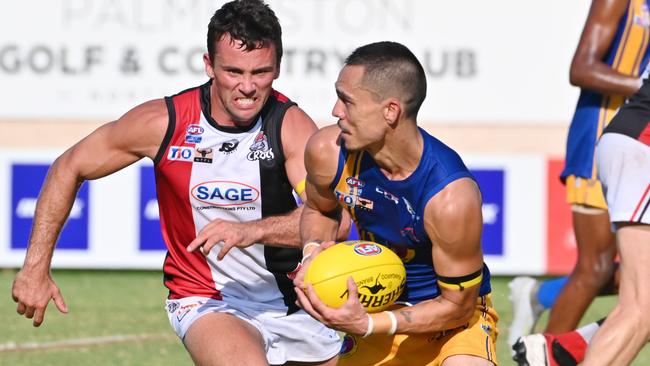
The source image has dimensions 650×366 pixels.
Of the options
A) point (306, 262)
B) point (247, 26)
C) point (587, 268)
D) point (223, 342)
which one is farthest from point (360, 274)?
point (587, 268)

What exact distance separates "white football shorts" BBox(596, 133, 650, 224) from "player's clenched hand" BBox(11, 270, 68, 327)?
8.43 ft

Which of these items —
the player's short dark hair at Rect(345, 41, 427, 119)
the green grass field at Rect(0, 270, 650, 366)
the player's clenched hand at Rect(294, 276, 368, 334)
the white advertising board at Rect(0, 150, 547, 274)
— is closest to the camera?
the player's clenched hand at Rect(294, 276, 368, 334)

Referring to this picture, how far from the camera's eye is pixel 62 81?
12.7 m

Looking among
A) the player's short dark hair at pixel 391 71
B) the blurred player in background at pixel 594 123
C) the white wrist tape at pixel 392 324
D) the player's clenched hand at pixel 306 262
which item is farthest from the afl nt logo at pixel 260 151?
the blurred player in background at pixel 594 123

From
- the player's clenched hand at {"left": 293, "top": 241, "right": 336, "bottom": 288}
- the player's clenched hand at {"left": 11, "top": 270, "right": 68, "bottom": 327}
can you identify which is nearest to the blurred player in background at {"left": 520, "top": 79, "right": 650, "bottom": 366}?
the player's clenched hand at {"left": 293, "top": 241, "right": 336, "bottom": 288}

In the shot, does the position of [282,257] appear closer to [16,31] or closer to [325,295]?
[325,295]

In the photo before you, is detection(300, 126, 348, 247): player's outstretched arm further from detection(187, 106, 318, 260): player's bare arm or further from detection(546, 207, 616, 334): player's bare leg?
detection(546, 207, 616, 334): player's bare leg

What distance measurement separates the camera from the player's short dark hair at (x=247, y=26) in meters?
6.00

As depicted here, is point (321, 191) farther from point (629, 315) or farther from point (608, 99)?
point (608, 99)

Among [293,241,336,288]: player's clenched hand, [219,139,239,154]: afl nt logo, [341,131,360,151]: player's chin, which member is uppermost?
[341,131,360,151]: player's chin

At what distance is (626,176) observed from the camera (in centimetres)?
615

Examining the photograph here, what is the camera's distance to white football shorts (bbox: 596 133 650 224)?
19.9 feet

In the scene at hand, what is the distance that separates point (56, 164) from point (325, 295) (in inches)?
64.4

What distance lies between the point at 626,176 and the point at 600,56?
1538mm
